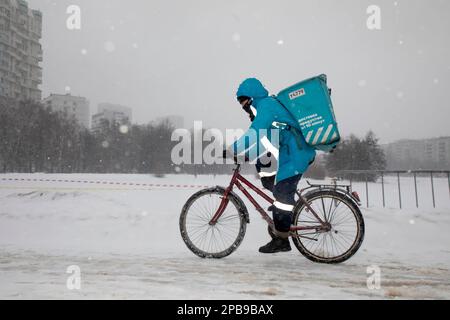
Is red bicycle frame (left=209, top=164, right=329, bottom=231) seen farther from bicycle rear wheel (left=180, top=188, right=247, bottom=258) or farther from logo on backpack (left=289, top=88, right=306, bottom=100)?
logo on backpack (left=289, top=88, right=306, bottom=100)

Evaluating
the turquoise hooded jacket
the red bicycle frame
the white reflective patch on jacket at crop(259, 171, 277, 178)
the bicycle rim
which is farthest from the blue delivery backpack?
the bicycle rim

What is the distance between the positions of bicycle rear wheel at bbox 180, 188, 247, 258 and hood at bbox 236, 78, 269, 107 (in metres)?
1.30

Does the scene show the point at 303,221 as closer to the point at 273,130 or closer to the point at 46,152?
the point at 273,130

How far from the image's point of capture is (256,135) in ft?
12.2

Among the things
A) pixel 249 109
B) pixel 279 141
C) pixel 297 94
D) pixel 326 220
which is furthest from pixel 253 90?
pixel 326 220

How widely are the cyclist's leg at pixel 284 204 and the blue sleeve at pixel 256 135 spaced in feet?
1.66

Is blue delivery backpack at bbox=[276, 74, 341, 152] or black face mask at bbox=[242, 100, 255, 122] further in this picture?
black face mask at bbox=[242, 100, 255, 122]

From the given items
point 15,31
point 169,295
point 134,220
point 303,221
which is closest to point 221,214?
point 303,221

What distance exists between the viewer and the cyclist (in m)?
3.73

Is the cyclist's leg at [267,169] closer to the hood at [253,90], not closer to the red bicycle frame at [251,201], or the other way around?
the red bicycle frame at [251,201]

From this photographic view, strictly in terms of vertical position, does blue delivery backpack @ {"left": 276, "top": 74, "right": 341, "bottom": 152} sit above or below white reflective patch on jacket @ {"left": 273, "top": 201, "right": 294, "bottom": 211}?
Result: above

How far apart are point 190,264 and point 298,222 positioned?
143 centimetres

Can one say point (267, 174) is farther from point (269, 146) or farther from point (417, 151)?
point (417, 151)
